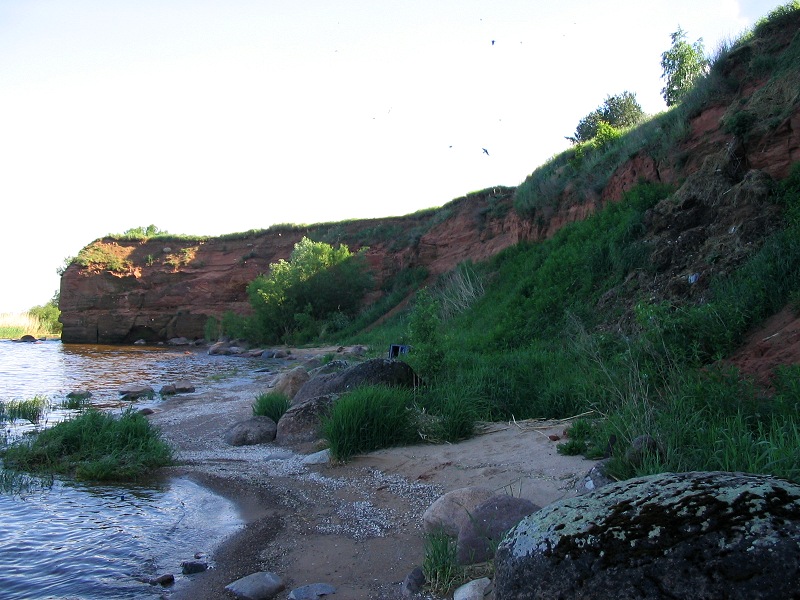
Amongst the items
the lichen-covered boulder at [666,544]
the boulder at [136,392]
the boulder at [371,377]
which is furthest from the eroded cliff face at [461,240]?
the boulder at [136,392]

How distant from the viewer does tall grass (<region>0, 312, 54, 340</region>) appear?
5231 centimetres

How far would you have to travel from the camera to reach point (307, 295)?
34.2 m

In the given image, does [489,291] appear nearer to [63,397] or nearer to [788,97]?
[788,97]

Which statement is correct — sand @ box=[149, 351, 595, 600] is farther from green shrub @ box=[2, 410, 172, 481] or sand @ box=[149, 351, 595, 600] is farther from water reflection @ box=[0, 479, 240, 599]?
green shrub @ box=[2, 410, 172, 481]

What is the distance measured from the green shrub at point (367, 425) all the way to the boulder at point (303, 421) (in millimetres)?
953

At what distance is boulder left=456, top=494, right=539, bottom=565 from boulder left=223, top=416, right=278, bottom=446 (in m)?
5.26

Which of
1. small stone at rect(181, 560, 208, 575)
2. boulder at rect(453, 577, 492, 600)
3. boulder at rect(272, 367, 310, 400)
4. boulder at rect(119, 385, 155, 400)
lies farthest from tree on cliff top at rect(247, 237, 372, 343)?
boulder at rect(453, 577, 492, 600)

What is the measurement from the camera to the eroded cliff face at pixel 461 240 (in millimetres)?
10797

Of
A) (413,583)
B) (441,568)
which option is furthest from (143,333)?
(441,568)

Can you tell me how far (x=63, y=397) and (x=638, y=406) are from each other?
43.4 ft

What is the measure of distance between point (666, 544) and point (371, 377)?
6.82m

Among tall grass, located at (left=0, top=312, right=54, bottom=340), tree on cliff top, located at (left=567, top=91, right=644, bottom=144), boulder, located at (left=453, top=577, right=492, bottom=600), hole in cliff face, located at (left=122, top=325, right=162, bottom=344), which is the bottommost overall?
boulder, located at (left=453, top=577, right=492, bottom=600)

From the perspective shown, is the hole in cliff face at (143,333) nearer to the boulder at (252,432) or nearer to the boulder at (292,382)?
the boulder at (292,382)

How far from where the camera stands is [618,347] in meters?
9.18
